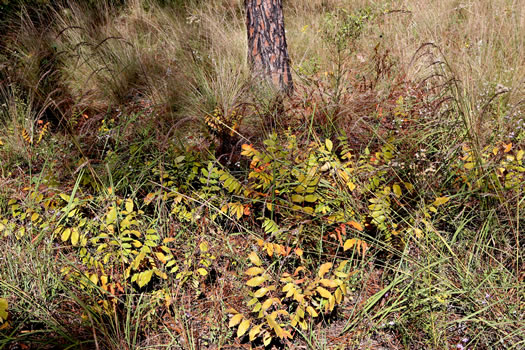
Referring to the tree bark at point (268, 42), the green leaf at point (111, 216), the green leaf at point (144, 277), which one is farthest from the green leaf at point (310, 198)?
the tree bark at point (268, 42)

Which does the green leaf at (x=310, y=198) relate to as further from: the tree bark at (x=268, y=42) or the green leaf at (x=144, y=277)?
the tree bark at (x=268, y=42)

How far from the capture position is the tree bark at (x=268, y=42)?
329 cm

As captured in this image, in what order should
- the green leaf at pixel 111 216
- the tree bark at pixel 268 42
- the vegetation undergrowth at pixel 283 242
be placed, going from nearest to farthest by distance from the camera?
the vegetation undergrowth at pixel 283 242, the green leaf at pixel 111 216, the tree bark at pixel 268 42

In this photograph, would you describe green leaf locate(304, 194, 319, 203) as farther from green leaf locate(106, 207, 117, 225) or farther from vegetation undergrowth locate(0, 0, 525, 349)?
green leaf locate(106, 207, 117, 225)

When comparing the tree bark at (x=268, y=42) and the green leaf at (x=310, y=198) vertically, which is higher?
the tree bark at (x=268, y=42)

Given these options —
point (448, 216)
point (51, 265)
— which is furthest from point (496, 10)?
point (51, 265)

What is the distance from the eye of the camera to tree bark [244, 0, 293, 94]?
10.8 ft

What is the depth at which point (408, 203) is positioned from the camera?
78.0 inches

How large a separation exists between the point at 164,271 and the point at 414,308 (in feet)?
3.74

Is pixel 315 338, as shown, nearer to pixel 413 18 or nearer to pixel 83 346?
pixel 83 346

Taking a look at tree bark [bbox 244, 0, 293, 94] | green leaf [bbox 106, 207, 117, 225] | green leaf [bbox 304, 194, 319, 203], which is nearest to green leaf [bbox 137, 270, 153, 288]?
green leaf [bbox 106, 207, 117, 225]

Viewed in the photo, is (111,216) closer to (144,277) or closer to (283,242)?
(144,277)

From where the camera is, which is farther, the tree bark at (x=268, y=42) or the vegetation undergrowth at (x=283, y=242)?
the tree bark at (x=268, y=42)

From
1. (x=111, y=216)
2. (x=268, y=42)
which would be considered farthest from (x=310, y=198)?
(x=268, y=42)
